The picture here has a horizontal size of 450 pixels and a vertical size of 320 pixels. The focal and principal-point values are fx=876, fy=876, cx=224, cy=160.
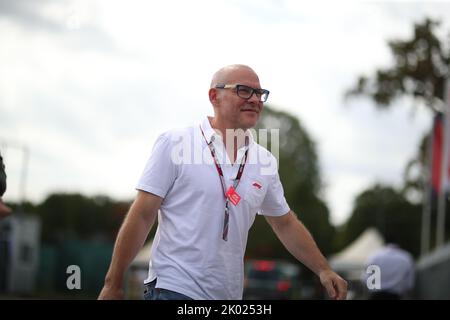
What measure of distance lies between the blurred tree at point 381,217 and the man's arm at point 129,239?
172 ft

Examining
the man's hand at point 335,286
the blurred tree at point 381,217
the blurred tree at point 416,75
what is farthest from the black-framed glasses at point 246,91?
the blurred tree at point 381,217

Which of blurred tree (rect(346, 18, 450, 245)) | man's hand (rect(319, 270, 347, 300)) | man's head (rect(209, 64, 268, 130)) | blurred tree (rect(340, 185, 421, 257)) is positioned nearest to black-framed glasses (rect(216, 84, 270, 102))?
man's head (rect(209, 64, 268, 130))

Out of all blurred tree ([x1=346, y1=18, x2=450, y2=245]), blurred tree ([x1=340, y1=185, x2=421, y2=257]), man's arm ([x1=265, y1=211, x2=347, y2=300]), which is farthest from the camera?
blurred tree ([x1=340, y1=185, x2=421, y2=257])

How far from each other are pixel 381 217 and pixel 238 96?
53973mm

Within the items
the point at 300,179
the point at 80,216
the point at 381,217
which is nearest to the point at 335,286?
the point at 300,179

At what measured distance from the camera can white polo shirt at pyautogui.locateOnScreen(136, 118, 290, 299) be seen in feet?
14.1

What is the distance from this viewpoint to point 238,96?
4496mm

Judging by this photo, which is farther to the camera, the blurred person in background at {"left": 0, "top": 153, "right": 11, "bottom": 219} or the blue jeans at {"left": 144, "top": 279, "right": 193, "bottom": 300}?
the blurred person in background at {"left": 0, "top": 153, "right": 11, "bottom": 219}

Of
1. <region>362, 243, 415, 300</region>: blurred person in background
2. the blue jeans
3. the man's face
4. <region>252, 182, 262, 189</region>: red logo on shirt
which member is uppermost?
the man's face

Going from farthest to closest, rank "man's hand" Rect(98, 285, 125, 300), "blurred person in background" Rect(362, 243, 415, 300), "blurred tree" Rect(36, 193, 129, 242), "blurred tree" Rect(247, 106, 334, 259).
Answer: "blurred tree" Rect(36, 193, 129, 242) → "blurred tree" Rect(247, 106, 334, 259) → "blurred person in background" Rect(362, 243, 415, 300) → "man's hand" Rect(98, 285, 125, 300)

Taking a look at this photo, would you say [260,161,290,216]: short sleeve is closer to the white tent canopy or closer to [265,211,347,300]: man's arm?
[265,211,347,300]: man's arm

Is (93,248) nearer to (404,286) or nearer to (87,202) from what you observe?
(87,202)
